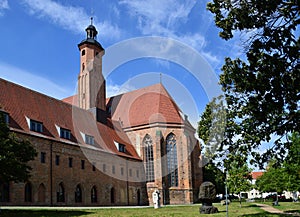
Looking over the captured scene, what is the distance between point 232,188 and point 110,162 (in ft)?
48.2

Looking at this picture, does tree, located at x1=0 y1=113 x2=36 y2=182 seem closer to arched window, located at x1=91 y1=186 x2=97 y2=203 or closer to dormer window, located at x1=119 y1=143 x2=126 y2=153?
arched window, located at x1=91 y1=186 x2=97 y2=203

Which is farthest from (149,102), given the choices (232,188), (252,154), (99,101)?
(252,154)

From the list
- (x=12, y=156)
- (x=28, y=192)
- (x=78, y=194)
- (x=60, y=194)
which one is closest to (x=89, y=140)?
(x=78, y=194)

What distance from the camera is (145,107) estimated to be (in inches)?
2053

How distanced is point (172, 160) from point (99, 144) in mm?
11670

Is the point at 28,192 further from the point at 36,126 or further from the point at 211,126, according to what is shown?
the point at 211,126

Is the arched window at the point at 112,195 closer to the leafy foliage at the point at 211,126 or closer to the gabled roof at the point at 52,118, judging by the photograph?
the gabled roof at the point at 52,118

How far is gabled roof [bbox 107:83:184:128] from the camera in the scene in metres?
49.8

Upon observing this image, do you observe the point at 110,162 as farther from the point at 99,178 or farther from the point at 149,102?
the point at 149,102

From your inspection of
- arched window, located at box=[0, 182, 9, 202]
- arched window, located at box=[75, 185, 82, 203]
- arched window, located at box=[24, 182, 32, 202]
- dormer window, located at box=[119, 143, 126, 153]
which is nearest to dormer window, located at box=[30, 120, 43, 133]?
arched window, located at box=[24, 182, 32, 202]

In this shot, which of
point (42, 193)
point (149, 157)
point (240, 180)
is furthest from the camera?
point (149, 157)

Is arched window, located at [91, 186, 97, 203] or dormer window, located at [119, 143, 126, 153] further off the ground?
dormer window, located at [119, 143, 126, 153]

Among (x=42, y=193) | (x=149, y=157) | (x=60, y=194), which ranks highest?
(x=149, y=157)

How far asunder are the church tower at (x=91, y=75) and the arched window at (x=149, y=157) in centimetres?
776
